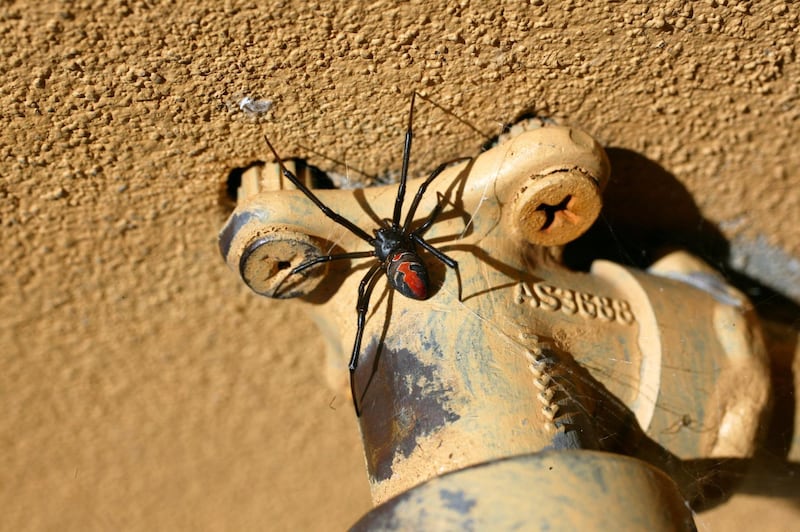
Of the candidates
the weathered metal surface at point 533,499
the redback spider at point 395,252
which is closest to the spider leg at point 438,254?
the redback spider at point 395,252

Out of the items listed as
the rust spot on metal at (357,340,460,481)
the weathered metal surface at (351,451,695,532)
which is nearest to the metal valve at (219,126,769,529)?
the rust spot on metal at (357,340,460,481)

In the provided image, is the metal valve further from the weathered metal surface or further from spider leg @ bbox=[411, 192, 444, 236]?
the weathered metal surface

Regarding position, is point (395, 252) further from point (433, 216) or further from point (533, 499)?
point (533, 499)

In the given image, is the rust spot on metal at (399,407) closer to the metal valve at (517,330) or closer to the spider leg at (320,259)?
the metal valve at (517,330)

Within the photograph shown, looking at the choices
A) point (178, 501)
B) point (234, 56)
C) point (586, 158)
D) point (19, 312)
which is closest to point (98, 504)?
point (178, 501)

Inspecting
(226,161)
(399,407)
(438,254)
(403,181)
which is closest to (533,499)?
(399,407)
